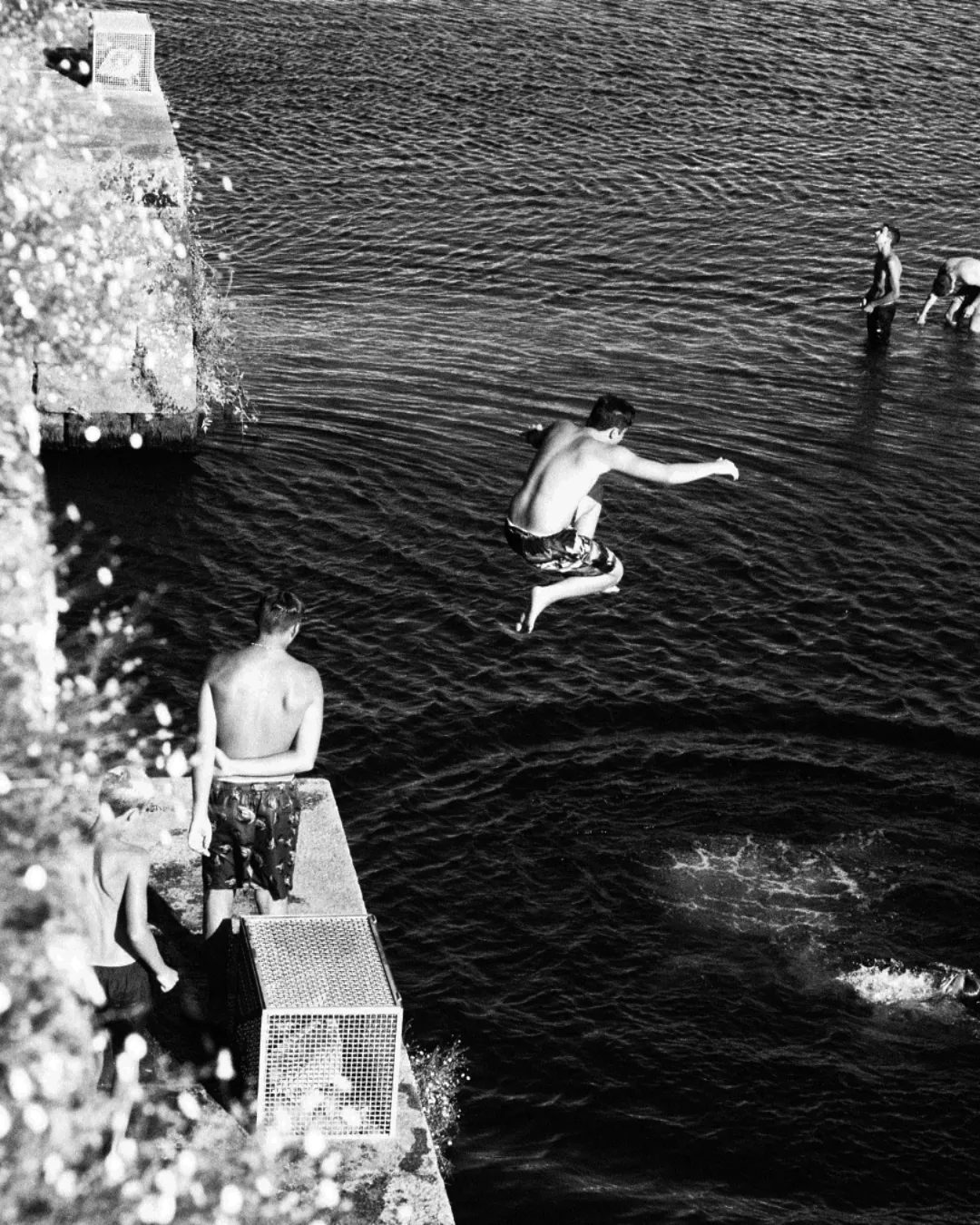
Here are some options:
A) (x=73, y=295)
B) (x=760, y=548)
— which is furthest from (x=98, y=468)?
(x=760, y=548)

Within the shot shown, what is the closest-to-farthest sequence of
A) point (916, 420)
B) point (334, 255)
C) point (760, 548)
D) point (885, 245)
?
point (760, 548) → point (916, 420) → point (885, 245) → point (334, 255)

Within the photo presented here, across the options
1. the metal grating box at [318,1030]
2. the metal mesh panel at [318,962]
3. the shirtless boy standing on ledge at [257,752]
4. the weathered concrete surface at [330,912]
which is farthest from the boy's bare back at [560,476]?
the metal grating box at [318,1030]

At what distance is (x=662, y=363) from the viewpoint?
3072 cm

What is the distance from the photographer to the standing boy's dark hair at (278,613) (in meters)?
11.6

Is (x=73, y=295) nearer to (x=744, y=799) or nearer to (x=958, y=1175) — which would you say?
(x=744, y=799)

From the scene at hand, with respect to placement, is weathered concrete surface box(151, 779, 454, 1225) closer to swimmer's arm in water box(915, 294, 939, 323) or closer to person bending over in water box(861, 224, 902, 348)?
person bending over in water box(861, 224, 902, 348)

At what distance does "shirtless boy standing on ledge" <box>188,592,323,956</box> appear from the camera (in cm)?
1161

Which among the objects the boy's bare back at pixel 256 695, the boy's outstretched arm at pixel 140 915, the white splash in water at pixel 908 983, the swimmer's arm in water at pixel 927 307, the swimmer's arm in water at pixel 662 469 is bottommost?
the white splash in water at pixel 908 983

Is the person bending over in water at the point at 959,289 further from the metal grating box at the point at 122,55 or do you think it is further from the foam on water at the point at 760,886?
the foam on water at the point at 760,886

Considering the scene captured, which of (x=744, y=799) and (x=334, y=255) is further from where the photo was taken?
(x=334, y=255)

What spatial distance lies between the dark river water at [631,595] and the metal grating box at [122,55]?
4212 mm

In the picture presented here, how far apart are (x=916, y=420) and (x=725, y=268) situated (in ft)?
22.0

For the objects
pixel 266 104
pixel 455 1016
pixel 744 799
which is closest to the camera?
pixel 455 1016

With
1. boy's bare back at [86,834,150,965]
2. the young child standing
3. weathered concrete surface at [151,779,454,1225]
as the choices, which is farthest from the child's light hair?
weathered concrete surface at [151,779,454,1225]
